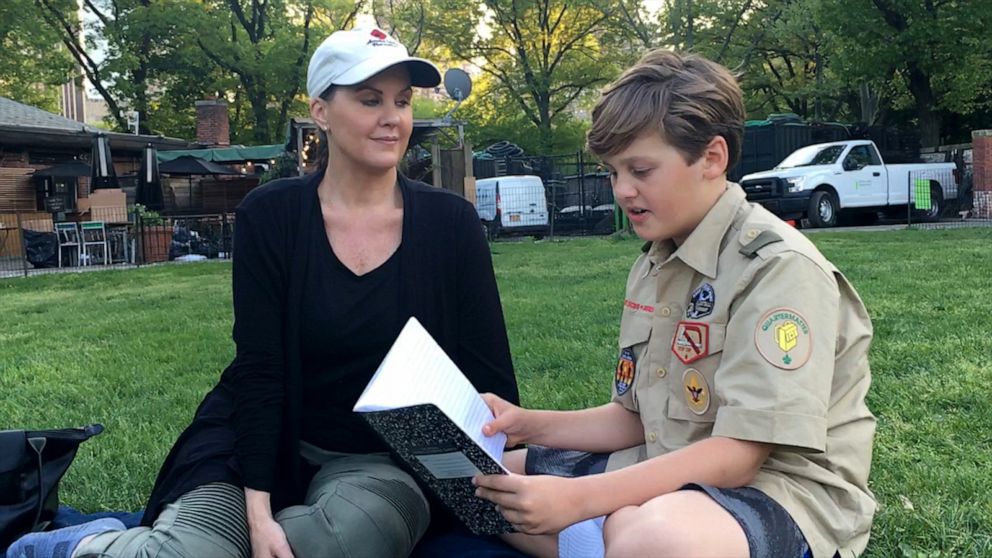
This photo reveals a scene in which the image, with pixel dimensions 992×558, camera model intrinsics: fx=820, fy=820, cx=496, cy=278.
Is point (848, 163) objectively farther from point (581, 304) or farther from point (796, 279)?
point (796, 279)

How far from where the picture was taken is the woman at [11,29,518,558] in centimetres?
216

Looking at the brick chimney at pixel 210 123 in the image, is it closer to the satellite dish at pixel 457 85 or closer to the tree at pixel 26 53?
the tree at pixel 26 53

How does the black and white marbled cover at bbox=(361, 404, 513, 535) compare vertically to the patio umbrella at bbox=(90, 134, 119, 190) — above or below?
below

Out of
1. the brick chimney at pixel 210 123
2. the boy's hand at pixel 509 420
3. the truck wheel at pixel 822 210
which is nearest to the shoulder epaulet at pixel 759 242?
the boy's hand at pixel 509 420

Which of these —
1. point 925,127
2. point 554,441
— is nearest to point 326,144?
point 554,441

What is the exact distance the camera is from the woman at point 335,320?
7.09 feet

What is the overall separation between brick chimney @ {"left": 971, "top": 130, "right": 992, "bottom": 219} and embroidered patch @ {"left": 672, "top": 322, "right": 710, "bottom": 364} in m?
20.0

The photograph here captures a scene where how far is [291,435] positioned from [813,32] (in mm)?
28129

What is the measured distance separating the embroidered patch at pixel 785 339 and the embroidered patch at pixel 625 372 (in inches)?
20.4

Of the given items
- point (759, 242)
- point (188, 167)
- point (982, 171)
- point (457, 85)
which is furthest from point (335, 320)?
point (982, 171)

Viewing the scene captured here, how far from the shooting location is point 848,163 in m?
17.0

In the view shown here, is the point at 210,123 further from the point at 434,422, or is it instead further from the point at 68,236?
the point at 434,422

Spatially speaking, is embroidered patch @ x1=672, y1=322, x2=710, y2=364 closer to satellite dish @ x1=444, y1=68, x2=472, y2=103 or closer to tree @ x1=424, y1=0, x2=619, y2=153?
satellite dish @ x1=444, y1=68, x2=472, y2=103

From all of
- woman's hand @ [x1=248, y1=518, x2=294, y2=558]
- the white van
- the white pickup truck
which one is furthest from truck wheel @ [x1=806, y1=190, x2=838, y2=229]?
woman's hand @ [x1=248, y1=518, x2=294, y2=558]
